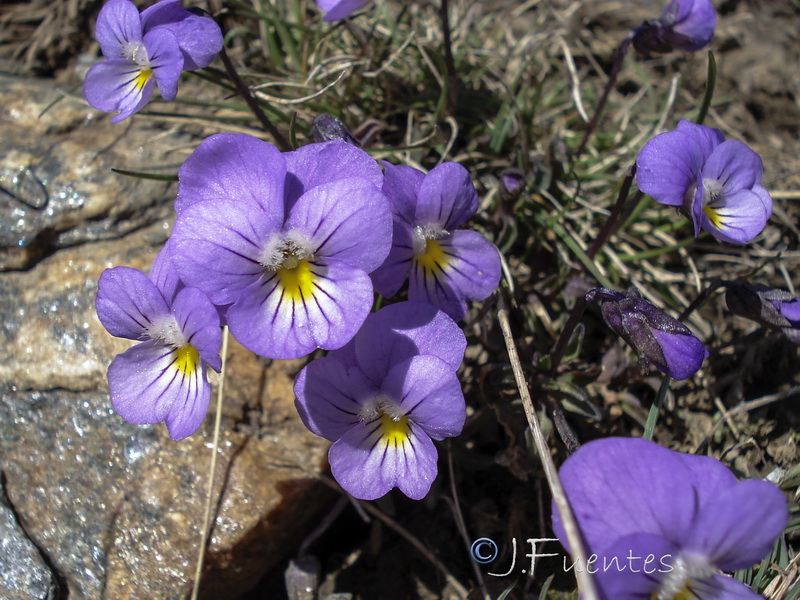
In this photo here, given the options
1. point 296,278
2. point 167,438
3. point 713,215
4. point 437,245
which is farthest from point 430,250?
point 167,438

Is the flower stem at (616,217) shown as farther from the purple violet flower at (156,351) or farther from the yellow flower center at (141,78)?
the yellow flower center at (141,78)

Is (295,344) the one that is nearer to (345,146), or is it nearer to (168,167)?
(345,146)

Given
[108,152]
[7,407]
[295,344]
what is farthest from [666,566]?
[108,152]

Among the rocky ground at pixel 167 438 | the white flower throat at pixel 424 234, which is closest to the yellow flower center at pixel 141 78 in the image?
the rocky ground at pixel 167 438

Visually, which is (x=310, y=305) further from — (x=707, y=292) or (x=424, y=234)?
(x=707, y=292)

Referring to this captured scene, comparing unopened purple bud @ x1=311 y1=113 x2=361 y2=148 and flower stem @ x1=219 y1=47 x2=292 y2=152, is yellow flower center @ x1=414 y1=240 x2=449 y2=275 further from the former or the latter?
flower stem @ x1=219 y1=47 x2=292 y2=152

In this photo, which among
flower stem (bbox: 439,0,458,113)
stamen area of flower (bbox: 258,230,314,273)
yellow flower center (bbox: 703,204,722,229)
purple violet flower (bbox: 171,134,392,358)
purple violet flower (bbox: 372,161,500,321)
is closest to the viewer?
purple violet flower (bbox: 171,134,392,358)

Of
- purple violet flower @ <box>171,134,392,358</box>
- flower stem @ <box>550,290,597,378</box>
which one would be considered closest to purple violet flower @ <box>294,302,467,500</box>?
purple violet flower @ <box>171,134,392,358</box>
